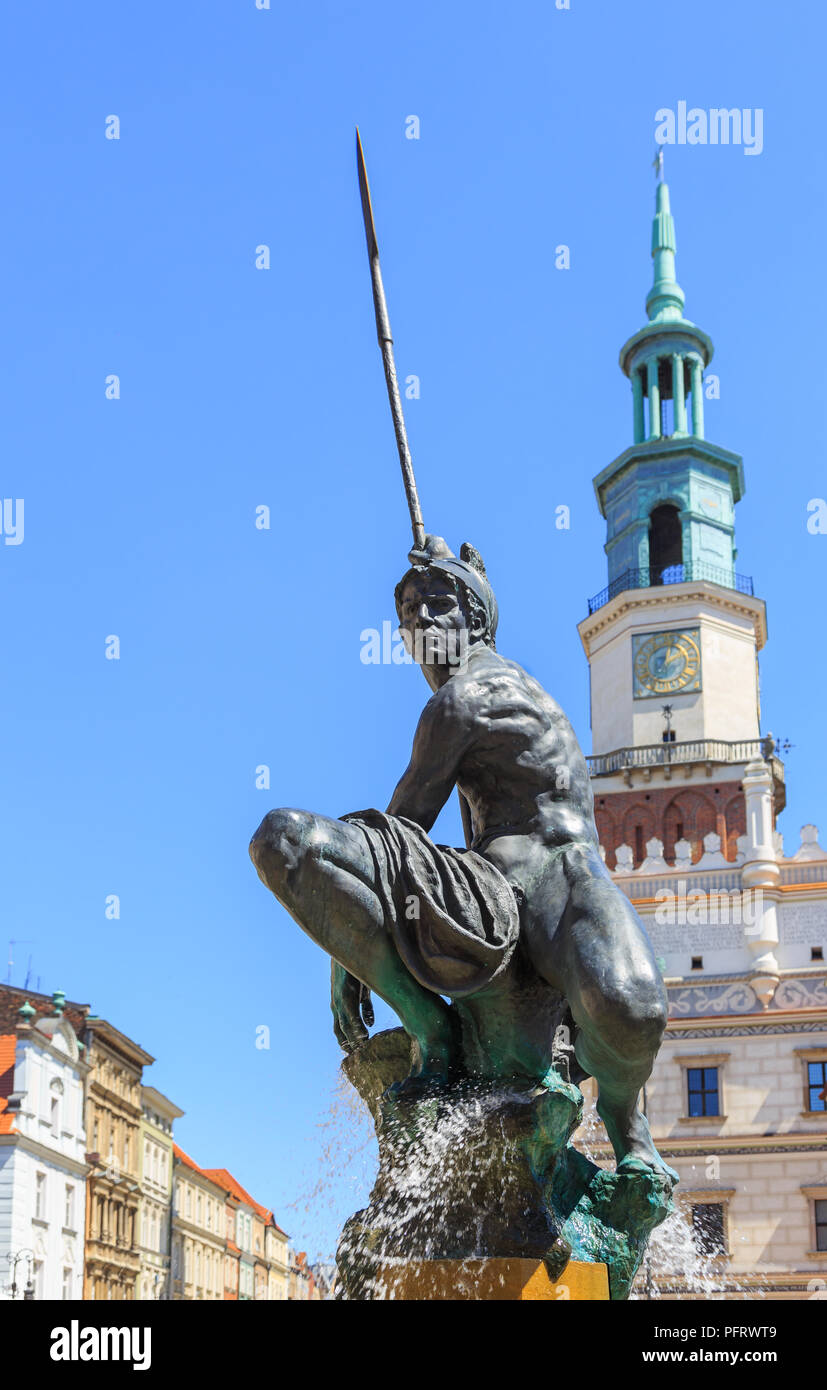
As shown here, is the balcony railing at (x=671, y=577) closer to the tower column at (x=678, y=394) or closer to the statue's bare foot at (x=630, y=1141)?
the tower column at (x=678, y=394)

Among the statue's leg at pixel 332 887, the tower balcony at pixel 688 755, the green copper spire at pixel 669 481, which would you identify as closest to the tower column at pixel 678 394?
the green copper spire at pixel 669 481

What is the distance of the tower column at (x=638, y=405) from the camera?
54.0 metres

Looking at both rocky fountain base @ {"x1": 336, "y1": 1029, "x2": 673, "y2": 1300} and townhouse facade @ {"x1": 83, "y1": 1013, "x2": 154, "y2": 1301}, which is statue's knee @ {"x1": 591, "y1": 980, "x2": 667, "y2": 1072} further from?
townhouse facade @ {"x1": 83, "y1": 1013, "x2": 154, "y2": 1301}

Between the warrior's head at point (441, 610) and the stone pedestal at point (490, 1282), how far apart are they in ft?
6.41

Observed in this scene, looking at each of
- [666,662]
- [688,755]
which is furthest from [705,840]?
[666,662]

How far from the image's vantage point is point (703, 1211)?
35312mm

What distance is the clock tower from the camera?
45500 millimetres

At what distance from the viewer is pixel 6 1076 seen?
1718 inches

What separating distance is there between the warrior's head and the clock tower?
3586cm

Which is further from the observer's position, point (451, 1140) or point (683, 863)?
point (683, 863)

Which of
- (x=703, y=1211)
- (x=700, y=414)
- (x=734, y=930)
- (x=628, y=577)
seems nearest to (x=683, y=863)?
(x=734, y=930)

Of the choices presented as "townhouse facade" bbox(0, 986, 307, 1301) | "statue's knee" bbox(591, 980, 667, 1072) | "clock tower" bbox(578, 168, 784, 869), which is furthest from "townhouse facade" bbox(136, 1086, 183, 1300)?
"statue's knee" bbox(591, 980, 667, 1072)

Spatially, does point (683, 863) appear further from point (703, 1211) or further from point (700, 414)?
point (700, 414)
